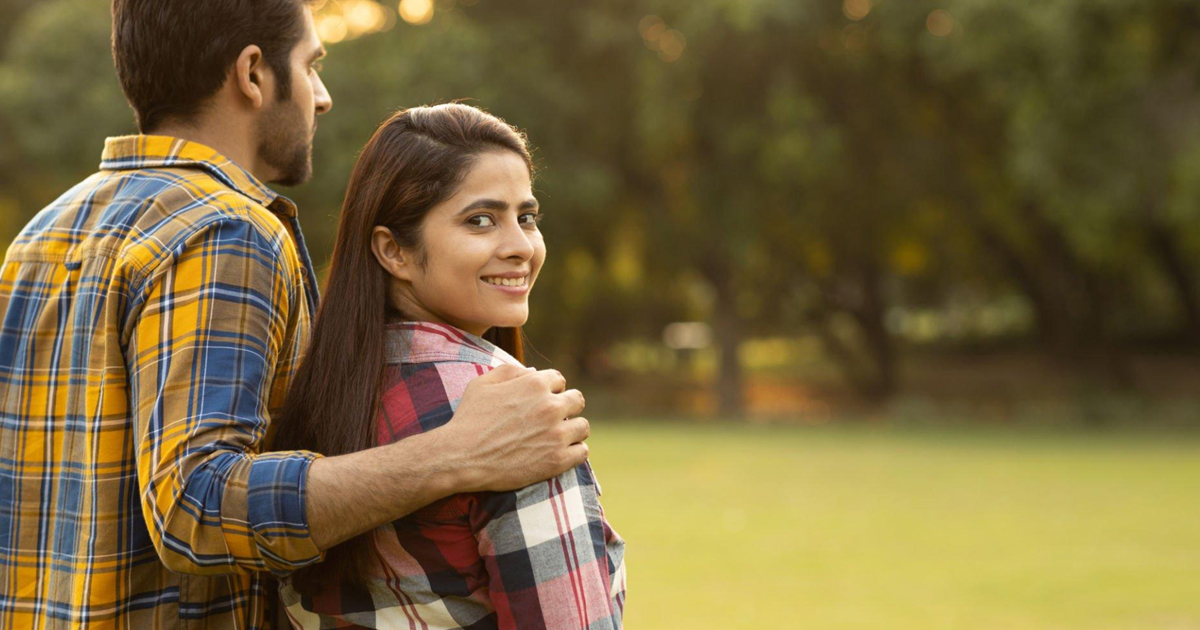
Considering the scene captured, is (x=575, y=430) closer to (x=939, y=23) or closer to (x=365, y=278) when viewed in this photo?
(x=365, y=278)

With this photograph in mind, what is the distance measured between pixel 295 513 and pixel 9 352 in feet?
2.30

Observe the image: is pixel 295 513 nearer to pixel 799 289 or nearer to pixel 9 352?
pixel 9 352

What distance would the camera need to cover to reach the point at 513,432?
1726 millimetres

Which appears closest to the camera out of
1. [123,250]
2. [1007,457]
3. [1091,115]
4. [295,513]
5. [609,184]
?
[295,513]

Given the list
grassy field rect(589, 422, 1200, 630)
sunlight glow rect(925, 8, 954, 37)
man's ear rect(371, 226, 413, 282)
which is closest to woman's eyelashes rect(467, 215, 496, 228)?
man's ear rect(371, 226, 413, 282)

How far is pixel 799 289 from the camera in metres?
26.8

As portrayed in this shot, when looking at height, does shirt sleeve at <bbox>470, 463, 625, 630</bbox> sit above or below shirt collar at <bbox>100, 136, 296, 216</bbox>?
below

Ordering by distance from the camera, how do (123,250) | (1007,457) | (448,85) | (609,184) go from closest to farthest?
(123,250) < (1007,457) < (448,85) < (609,184)

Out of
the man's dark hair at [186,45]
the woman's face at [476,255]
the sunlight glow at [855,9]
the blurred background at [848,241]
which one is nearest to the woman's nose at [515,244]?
the woman's face at [476,255]

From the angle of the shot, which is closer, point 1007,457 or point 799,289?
point 1007,457

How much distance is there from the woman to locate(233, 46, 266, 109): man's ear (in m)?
0.29

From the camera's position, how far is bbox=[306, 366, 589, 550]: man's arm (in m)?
1.69

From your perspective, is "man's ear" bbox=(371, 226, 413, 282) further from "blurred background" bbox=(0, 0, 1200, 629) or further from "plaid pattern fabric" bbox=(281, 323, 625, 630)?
"blurred background" bbox=(0, 0, 1200, 629)

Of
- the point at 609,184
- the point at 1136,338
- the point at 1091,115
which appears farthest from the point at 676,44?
the point at 1136,338
